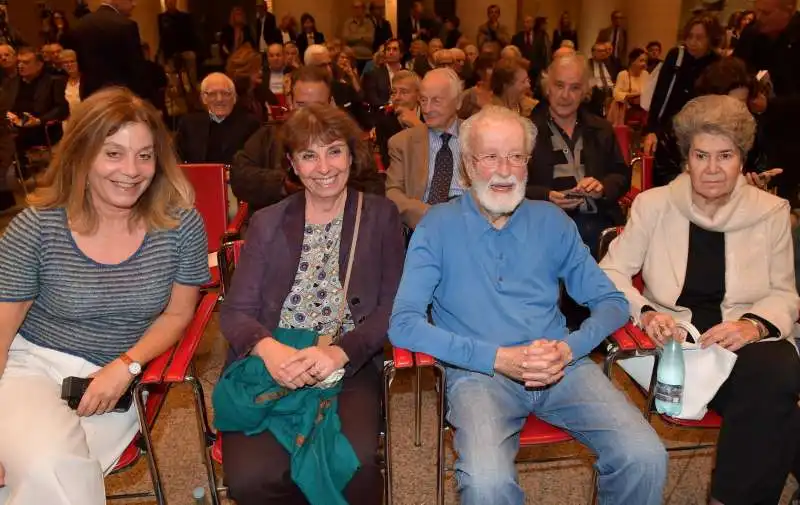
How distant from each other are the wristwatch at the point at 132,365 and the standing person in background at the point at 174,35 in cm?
884

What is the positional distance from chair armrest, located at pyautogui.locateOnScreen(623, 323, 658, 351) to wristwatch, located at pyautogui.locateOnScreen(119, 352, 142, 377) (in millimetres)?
1455

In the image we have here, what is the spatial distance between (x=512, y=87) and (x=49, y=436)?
12.2ft

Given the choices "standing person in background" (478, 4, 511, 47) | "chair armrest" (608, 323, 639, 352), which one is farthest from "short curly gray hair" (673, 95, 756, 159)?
"standing person in background" (478, 4, 511, 47)

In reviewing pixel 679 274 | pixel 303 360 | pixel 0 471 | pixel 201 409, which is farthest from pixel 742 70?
pixel 0 471

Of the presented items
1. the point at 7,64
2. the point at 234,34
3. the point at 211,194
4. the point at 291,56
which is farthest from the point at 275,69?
the point at 234,34

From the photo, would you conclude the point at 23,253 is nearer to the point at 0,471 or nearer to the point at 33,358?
the point at 33,358

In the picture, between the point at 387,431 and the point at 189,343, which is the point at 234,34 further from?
the point at 387,431

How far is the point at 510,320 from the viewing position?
2066 millimetres

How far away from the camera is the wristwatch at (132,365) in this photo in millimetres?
1906

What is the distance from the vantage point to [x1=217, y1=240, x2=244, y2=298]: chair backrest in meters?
2.48

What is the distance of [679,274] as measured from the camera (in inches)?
89.6

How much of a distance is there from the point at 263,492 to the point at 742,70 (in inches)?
121

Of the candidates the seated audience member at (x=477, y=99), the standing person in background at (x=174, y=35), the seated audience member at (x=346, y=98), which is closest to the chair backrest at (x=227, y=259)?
the seated audience member at (x=477, y=99)

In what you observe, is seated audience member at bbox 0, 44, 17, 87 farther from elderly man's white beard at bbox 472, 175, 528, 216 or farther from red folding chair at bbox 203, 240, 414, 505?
elderly man's white beard at bbox 472, 175, 528, 216
